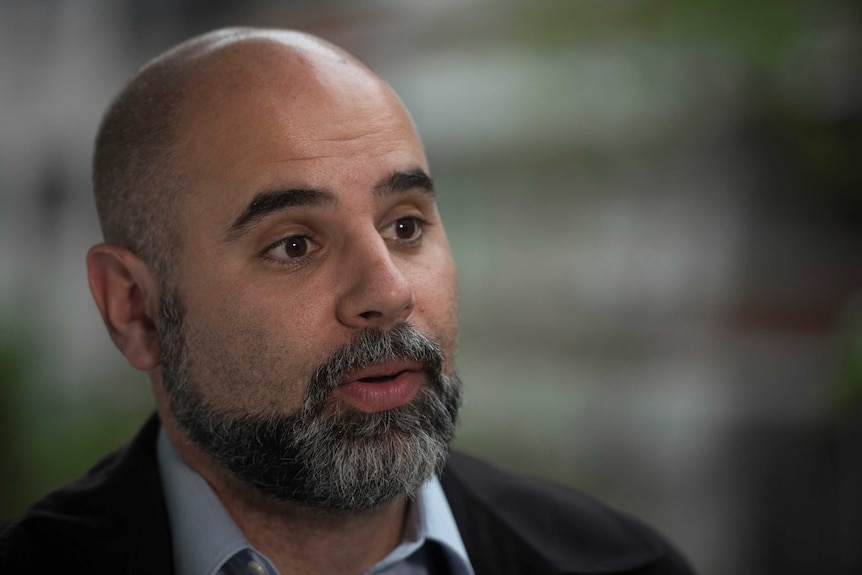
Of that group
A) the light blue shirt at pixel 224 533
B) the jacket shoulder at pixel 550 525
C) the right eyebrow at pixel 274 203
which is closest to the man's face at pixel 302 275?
the right eyebrow at pixel 274 203

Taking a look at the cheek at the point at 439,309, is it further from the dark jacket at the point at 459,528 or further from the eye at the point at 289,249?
the dark jacket at the point at 459,528

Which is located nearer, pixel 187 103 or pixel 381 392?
pixel 381 392

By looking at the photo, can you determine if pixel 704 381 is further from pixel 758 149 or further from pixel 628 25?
pixel 628 25

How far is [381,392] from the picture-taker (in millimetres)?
1324

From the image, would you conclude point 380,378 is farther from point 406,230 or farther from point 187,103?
point 187,103

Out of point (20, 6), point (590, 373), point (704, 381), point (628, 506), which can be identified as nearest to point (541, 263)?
point (590, 373)

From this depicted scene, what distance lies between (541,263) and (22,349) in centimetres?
185

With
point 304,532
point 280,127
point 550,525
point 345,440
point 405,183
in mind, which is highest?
point 280,127

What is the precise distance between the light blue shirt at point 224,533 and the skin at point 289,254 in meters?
0.03

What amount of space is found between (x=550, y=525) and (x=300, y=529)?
1.65ft

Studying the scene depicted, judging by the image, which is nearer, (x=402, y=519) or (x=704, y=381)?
(x=402, y=519)

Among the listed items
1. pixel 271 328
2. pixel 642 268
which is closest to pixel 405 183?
pixel 271 328

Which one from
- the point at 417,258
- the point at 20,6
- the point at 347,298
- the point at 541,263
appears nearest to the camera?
the point at 347,298

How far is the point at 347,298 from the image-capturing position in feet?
4.29
